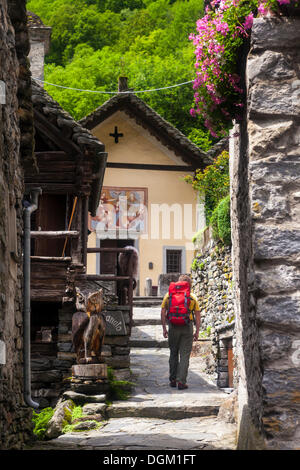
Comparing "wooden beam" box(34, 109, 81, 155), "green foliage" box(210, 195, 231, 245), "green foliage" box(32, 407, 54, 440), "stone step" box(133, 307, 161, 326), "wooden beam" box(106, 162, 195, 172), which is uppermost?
"wooden beam" box(106, 162, 195, 172)

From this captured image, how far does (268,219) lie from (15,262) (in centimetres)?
298

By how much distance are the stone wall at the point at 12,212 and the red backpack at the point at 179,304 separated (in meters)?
2.74

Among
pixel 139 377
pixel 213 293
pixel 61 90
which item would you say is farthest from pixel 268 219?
pixel 61 90

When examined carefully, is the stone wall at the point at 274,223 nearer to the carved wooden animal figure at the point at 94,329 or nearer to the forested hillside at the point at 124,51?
the carved wooden animal figure at the point at 94,329

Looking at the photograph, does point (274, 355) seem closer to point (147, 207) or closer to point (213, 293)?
point (213, 293)

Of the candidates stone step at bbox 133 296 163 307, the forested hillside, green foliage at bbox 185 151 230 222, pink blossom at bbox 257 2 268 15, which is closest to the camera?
pink blossom at bbox 257 2 268 15

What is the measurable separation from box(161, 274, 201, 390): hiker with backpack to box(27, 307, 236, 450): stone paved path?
42cm

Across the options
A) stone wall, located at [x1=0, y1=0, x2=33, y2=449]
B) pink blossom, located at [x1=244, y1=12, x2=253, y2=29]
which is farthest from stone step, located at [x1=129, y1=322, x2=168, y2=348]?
pink blossom, located at [x1=244, y1=12, x2=253, y2=29]

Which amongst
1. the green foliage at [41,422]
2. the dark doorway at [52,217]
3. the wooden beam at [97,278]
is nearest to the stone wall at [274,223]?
the green foliage at [41,422]

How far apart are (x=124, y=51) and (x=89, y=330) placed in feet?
105

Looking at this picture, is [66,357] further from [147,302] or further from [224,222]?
[147,302]

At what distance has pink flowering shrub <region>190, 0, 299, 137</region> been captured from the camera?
12.4 ft

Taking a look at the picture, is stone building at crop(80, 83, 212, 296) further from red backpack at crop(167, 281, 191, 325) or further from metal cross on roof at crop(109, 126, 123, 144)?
red backpack at crop(167, 281, 191, 325)

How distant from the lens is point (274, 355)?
3355 mm
